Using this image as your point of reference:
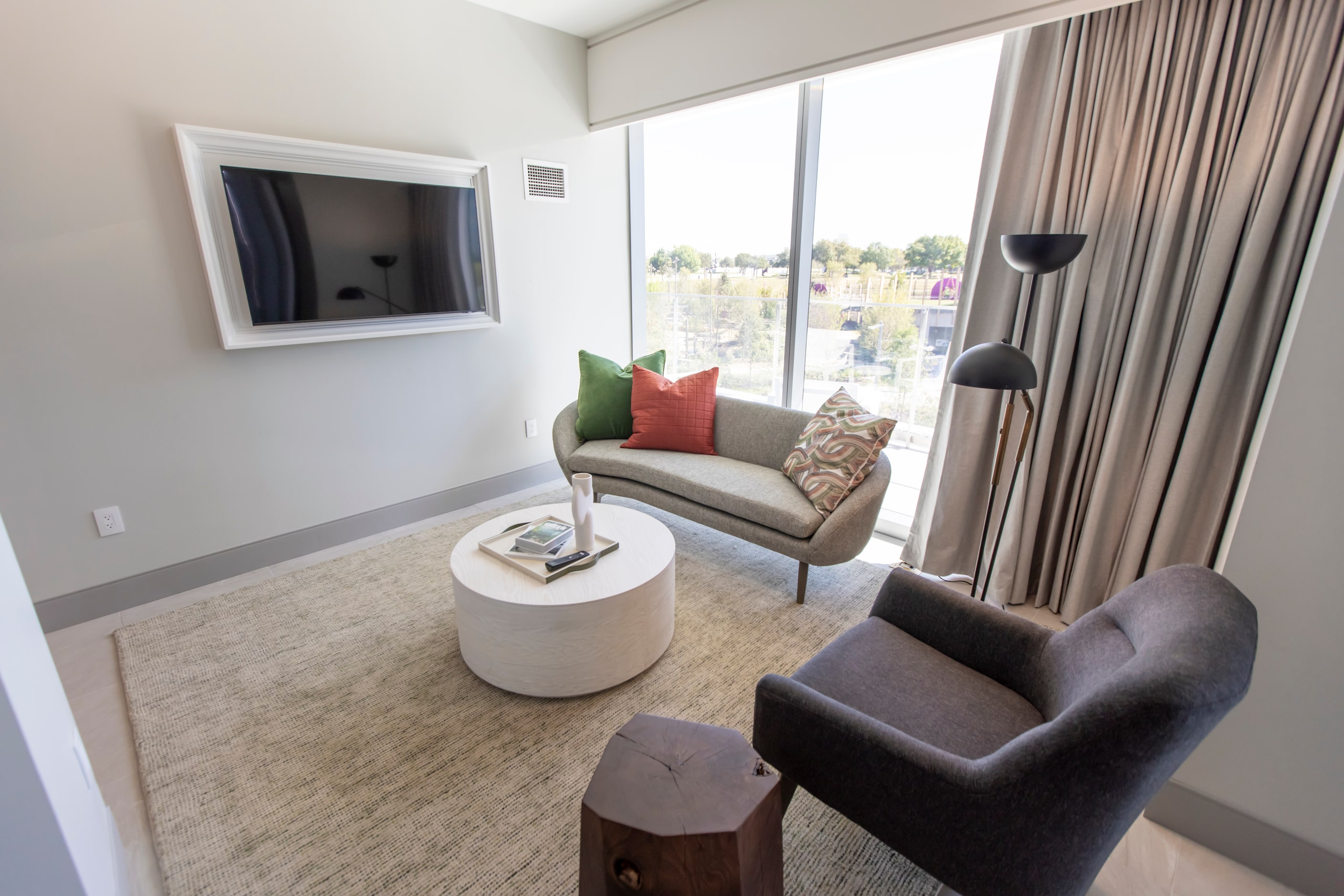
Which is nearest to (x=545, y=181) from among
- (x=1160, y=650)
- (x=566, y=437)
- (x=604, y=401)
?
(x=604, y=401)

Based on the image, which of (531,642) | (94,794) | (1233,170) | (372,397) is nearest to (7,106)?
(372,397)

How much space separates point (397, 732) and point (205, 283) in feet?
7.04

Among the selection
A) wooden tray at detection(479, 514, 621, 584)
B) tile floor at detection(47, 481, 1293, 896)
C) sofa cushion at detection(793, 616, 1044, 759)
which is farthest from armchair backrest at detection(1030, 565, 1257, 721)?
wooden tray at detection(479, 514, 621, 584)

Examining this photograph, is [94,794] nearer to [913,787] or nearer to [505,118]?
[913,787]

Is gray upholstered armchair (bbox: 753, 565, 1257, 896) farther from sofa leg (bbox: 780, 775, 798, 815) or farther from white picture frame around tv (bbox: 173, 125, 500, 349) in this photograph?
white picture frame around tv (bbox: 173, 125, 500, 349)

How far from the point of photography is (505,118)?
3.42 metres

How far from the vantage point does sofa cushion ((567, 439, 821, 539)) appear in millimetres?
2588

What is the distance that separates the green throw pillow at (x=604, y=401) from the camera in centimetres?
347

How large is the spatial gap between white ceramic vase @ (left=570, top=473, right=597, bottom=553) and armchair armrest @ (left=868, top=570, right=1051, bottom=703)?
1024mm

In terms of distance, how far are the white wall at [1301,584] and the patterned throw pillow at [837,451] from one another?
1.24 m

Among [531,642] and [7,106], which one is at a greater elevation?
[7,106]

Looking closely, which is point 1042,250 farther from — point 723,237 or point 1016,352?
point 723,237

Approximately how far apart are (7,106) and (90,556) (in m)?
1.76

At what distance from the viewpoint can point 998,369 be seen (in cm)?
183
